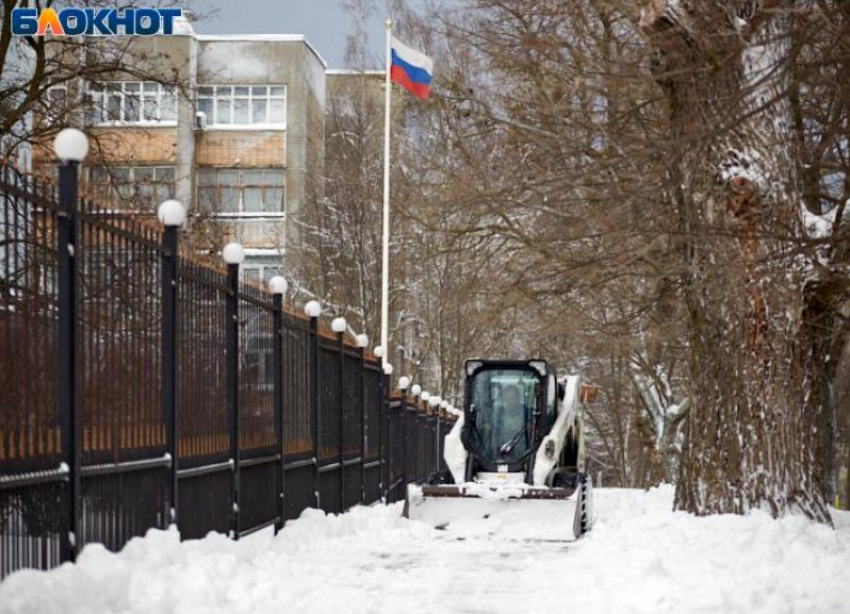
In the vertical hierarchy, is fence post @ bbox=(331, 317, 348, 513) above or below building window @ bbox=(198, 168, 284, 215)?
below

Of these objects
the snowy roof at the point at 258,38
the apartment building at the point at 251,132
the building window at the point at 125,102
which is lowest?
the building window at the point at 125,102

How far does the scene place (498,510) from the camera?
65.8ft

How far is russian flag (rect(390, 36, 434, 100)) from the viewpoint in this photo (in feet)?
95.7

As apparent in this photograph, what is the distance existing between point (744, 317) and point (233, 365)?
6.09 meters

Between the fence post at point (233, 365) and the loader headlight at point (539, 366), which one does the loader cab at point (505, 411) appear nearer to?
the loader headlight at point (539, 366)

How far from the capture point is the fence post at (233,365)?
14.2 m

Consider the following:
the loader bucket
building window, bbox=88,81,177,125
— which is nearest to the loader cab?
the loader bucket

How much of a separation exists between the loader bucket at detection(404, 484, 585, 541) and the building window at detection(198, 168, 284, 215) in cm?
3201

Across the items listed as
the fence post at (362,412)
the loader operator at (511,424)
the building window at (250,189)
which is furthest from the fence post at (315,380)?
the building window at (250,189)

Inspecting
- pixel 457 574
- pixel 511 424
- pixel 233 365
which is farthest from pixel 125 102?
pixel 457 574

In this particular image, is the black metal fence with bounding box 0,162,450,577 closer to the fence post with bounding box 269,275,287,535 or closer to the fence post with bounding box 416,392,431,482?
the fence post with bounding box 269,275,287,535

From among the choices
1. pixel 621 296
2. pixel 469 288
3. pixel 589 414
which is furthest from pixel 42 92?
pixel 589 414

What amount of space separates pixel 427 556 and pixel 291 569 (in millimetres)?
2721

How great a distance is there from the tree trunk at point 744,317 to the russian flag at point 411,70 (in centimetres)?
1165
